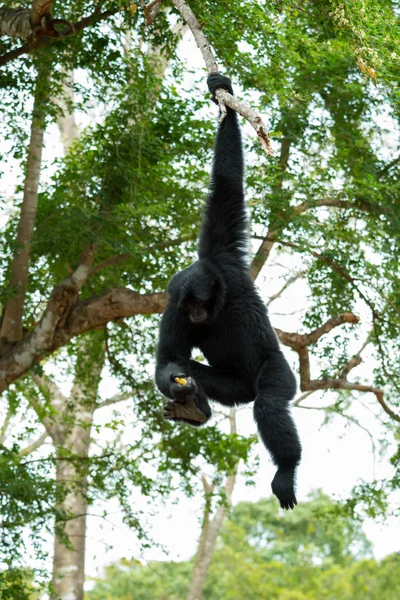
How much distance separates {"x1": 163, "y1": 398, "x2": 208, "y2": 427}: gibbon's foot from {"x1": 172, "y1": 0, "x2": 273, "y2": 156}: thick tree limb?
1343mm

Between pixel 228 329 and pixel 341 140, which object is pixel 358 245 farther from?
pixel 228 329

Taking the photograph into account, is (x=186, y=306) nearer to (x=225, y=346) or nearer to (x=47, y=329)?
(x=225, y=346)

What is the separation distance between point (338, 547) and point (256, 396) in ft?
61.2

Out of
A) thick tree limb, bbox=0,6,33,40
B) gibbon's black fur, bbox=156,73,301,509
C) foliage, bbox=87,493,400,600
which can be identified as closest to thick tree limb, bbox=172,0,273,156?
gibbon's black fur, bbox=156,73,301,509

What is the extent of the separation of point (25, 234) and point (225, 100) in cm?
524

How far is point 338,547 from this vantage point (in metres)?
21.7

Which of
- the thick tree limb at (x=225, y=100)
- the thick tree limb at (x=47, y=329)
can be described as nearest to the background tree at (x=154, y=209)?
the thick tree limb at (x=47, y=329)

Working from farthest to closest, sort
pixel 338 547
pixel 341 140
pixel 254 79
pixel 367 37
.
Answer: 1. pixel 338 547
2. pixel 341 140
3. pixel 254 79
4. pixel 367 37

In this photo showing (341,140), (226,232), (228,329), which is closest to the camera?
(228,329)

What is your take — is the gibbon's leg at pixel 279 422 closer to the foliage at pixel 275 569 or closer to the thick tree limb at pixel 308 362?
the thick tree limb at pixel 308 362

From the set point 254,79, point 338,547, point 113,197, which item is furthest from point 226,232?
point 338,547

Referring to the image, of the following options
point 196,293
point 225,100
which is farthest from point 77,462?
point 225,100

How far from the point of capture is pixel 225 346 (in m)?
4.47

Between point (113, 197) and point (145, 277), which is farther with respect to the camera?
point (145, 277)
